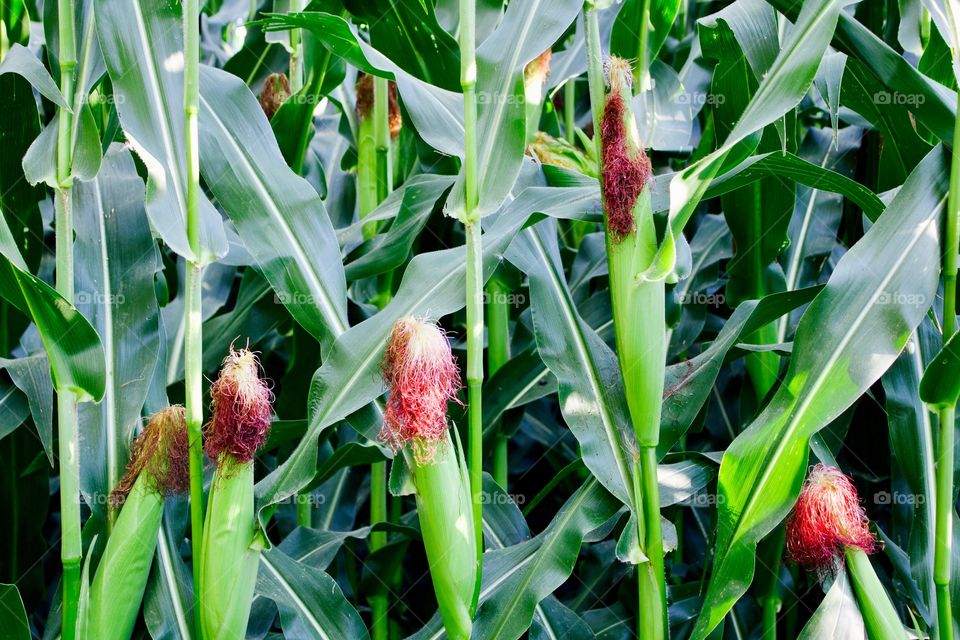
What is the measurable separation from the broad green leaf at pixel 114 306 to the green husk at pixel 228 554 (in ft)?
1.16

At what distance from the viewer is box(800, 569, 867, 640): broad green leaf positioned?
162 centimetres

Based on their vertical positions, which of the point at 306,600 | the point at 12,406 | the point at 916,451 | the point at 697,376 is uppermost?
the point at 697,376

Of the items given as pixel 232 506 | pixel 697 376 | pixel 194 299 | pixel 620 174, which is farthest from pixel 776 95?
pixel 232 506

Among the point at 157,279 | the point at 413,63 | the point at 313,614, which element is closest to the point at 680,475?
the point at 313,614

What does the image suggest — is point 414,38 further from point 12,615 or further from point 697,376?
point 12,615

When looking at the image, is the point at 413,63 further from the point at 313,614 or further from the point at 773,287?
the point at 313,614

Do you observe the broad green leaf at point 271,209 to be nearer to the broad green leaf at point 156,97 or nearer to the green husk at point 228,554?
the broad green leaf at point 156,97

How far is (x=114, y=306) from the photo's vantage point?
6.61ft

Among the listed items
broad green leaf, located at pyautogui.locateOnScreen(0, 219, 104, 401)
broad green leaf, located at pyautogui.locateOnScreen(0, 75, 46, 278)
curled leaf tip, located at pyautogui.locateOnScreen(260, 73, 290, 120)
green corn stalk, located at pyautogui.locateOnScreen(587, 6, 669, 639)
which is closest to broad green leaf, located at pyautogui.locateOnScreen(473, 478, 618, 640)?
green corn stalk, located at pyautogui.locateOnScreen(587, 6, 669, 639)

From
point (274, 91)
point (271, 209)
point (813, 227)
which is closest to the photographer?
point (271, 209)

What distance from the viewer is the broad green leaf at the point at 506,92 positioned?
1795mm

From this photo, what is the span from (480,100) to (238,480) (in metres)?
0.96

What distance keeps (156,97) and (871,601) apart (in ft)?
5.75

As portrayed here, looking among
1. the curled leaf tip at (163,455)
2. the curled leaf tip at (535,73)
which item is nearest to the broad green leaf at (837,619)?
the curled leaf tip at (163,455)
